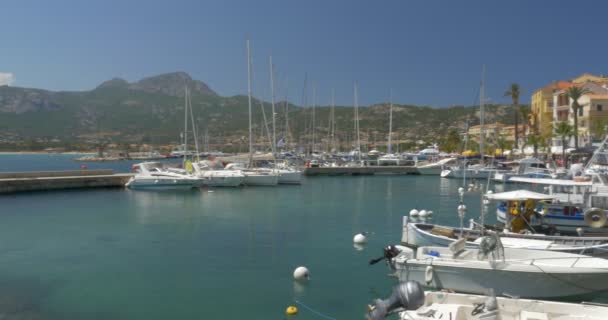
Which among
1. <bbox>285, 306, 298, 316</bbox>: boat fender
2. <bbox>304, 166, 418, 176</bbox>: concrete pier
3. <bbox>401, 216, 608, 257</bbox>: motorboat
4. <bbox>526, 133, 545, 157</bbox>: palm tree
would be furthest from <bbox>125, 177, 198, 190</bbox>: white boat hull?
<bbox>526, 133, 545, 157</bbox>: palm tree

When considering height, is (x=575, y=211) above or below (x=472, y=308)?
above

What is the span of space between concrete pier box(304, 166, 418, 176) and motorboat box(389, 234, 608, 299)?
58451mm

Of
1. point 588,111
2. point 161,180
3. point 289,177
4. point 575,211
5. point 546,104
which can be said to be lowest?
point 289,177

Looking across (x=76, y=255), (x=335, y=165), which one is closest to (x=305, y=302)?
(x=76, y=255)

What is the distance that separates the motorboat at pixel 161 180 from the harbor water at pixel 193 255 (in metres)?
6.58

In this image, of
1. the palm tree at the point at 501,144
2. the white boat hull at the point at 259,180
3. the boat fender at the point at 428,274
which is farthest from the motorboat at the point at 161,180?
the palm tree at the point at 501,144

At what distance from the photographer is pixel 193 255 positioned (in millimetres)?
20891

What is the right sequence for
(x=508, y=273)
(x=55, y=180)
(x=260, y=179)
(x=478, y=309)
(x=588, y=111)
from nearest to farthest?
(x=478, y=309), (x=508, y=273), (x=55, y=180), (x=260, y=179), (x=588, y=111)

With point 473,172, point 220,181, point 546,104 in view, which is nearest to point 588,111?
point 546,104

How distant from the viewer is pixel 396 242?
2317cm

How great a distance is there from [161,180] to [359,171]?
36135 mm

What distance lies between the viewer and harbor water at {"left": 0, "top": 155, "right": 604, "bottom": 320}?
1446 cm

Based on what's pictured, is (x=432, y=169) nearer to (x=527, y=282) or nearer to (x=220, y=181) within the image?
(x=220, y=181)

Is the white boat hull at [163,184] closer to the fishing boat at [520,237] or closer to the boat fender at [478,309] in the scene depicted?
the fishing boat at [520,237]
